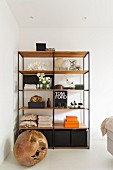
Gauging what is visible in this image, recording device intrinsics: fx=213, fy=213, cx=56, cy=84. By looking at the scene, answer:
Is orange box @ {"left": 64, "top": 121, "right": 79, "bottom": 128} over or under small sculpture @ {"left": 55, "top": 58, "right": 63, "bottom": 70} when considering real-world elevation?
under

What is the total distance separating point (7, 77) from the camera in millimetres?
3568

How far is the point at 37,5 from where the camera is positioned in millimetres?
3613

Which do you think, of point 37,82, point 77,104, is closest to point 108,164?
point 77,104

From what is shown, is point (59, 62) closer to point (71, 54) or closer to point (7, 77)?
point (71, 54)

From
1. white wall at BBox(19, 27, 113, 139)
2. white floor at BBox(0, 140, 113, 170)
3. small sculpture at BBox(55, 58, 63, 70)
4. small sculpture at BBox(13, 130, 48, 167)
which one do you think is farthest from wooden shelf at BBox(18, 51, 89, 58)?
white floor at BBox(0, 140, 113, 170)

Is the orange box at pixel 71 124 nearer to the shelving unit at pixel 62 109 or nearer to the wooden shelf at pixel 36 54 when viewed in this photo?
the shelving unit at pixel 62 109

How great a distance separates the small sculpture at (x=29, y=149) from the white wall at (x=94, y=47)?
180cm

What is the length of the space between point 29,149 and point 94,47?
2.73 m

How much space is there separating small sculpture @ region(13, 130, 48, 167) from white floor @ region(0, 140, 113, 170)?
11 cm

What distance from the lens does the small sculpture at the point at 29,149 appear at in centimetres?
303

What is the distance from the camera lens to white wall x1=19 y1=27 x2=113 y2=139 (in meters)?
4.69

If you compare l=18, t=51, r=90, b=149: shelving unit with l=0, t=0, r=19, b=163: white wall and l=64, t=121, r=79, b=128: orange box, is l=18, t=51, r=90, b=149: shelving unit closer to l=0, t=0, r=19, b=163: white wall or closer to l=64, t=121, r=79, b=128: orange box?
l=64, t=121, r=79, b=128: orange box

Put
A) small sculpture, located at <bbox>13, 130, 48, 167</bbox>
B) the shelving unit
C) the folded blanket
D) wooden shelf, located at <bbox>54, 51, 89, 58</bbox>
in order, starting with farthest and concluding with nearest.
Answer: wooden shelf, located at <bbox>54, 51, 89, 58</bbox> → the shelving unit → the folded blanket → small sculpture, located at <bbox>13, 130, 48, 167</bbox>

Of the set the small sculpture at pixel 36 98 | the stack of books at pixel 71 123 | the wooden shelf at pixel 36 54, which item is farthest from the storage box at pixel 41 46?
the stack of books at pixel 71 123
